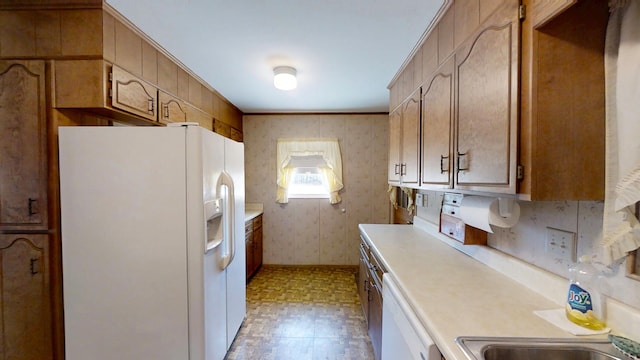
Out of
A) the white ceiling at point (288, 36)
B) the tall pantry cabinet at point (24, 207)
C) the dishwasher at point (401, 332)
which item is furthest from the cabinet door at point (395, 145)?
the tall pantry cabinet at point (24, 207)

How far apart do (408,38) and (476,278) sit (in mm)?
1587

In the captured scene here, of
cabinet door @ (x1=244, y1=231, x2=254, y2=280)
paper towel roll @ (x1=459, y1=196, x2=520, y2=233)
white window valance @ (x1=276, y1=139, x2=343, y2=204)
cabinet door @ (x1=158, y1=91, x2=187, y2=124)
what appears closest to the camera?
paper towel roll @ (x1=459, y1=196, x2=520, y2=233)

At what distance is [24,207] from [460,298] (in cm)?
240

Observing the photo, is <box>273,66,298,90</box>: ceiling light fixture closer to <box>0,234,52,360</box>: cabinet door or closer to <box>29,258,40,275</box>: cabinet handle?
<box>0,234,52,360</box>: cabinet door

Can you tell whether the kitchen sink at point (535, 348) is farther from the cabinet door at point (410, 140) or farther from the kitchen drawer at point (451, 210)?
the cabinet door at point (410, 140)

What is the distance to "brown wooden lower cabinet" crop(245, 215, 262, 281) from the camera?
11.6ft

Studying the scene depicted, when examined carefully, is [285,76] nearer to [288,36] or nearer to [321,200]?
[288,36]

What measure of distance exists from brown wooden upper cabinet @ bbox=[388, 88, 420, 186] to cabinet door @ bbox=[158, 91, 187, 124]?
6.39ft

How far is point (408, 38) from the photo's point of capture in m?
1.93

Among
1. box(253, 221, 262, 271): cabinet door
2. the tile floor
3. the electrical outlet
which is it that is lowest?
the tile floor

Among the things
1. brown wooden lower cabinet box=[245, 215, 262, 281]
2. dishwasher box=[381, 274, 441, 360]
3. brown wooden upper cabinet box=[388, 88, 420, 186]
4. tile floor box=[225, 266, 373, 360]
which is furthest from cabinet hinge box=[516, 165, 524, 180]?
brown wooden lower cabinet box=[245, 215, 262, 281]

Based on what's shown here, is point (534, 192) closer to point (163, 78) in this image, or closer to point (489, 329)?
point (489, 329)

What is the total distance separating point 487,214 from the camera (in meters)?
1.37

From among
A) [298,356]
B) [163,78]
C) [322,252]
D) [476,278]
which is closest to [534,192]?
[476,278]
